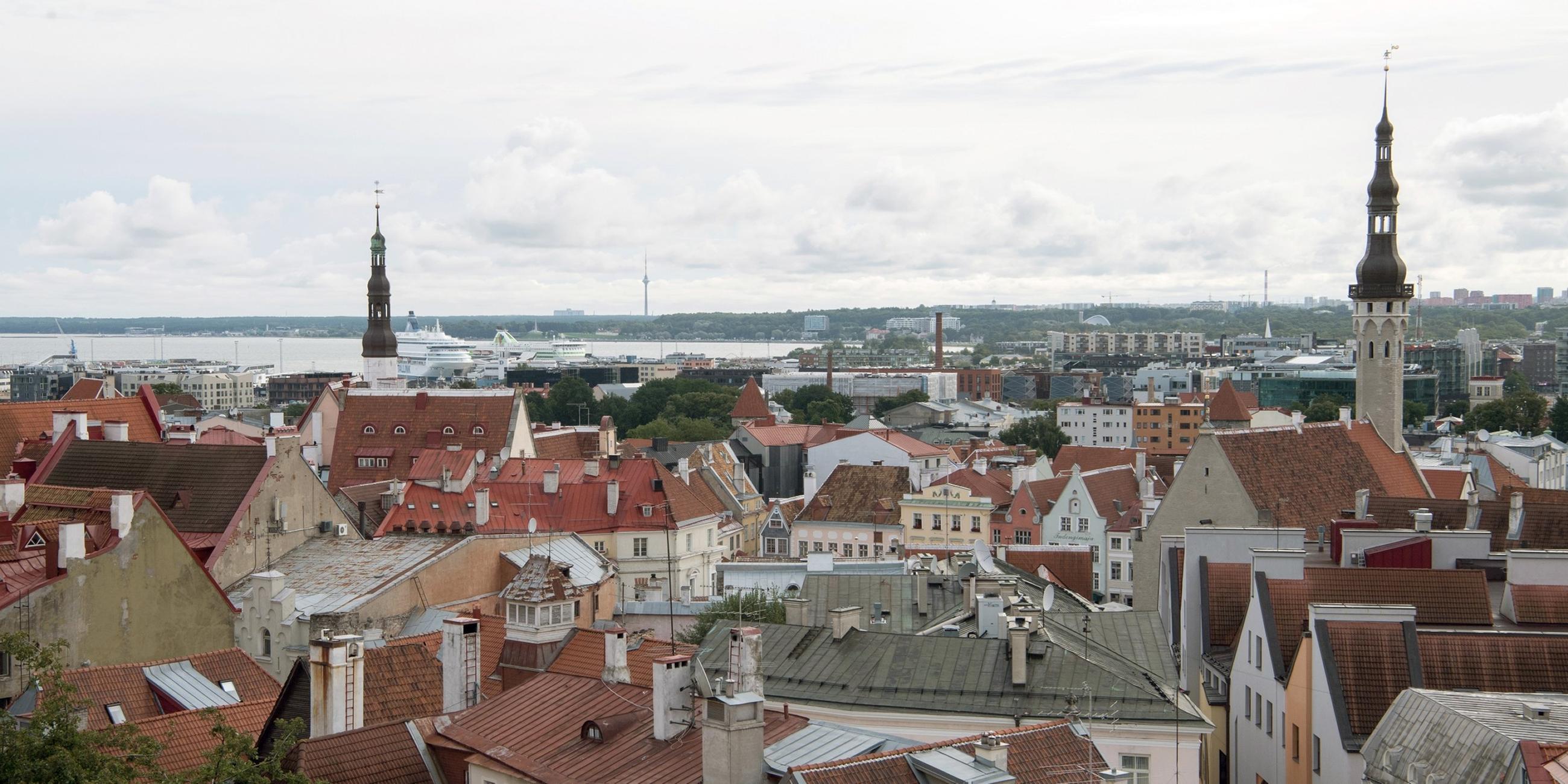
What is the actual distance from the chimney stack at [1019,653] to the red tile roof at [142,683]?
10.4 m

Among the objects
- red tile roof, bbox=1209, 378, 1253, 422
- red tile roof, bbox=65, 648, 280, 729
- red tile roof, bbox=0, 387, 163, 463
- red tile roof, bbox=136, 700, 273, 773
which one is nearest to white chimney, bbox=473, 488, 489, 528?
red tile roof, bbox=0, 387, 163, 463

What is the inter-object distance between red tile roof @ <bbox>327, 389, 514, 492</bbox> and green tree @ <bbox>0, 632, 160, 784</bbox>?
43361mm

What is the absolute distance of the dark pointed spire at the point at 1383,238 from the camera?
2758 inches

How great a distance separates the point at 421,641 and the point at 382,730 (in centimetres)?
719

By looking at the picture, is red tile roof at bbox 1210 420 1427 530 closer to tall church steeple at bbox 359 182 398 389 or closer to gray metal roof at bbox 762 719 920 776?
gray metal roof at bbox 762 719 920 776

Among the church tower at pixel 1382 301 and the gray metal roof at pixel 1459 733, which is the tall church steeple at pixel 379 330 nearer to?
the church tower at pixel 1382 301

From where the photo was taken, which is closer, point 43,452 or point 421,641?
point 421,641

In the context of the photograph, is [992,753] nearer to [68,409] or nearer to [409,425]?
[68,409]

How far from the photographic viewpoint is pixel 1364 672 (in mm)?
23156

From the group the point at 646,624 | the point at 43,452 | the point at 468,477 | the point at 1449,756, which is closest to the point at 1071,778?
the point at 1449,756

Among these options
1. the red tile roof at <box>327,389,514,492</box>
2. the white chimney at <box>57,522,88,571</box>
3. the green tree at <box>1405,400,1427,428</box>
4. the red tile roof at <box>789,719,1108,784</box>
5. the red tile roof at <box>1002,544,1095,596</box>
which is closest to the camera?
the red tile roof at <box>789,719,1108,784</box>

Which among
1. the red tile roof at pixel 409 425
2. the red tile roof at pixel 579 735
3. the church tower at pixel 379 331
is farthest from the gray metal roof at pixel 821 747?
the church tower at pixel 379 331

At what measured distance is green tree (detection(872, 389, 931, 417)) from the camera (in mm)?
160538

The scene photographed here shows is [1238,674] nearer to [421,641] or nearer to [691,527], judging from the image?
[421,641]
